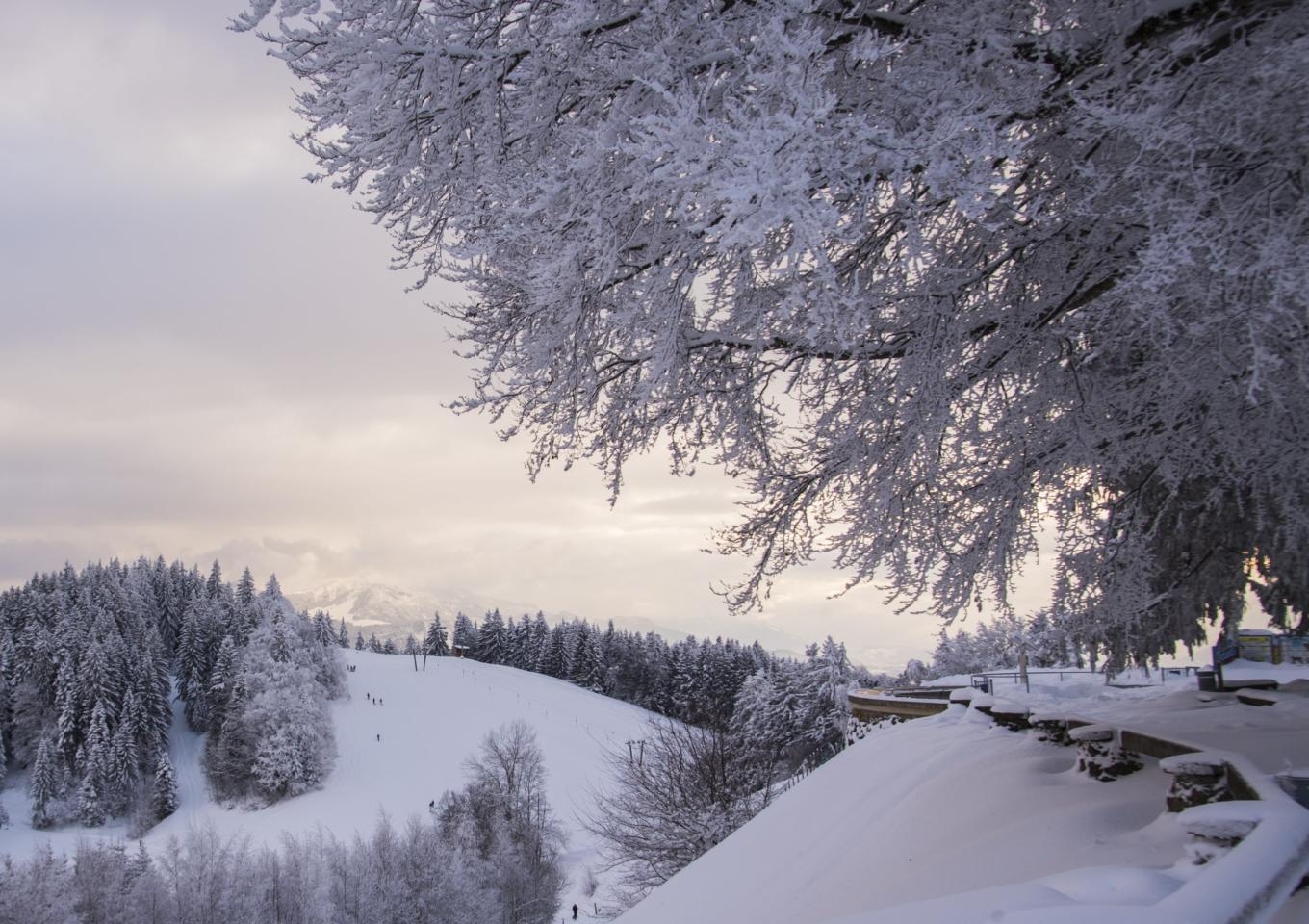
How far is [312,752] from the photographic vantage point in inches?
2108


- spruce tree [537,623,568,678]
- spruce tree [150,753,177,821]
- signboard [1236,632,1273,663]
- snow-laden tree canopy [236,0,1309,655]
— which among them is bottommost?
spruce tree [150,753,177,821]

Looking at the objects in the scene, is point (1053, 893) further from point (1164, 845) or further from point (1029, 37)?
point (1029, 37)

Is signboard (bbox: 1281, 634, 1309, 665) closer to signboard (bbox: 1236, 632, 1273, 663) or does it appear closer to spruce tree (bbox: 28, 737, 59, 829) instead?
signboard (bbox: 1236, 632, 1273, 663)

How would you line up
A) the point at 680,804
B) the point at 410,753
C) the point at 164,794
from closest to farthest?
1. the point at 680,804
2. the point at 164,794
3. the point at 410,753


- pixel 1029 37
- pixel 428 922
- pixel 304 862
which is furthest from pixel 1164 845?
pixel 304 862

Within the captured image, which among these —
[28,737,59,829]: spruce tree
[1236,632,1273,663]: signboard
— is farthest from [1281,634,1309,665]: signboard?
[28,737,59,829]: spruce tree

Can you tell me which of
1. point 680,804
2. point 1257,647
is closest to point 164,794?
point 680,804

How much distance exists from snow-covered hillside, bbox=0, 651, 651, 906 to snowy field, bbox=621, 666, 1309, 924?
3353 cm

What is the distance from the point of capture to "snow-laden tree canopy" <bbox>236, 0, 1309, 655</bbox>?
8.69 ft

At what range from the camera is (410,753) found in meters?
57.1

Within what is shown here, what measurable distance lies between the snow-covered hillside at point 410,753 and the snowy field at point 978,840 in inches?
1320

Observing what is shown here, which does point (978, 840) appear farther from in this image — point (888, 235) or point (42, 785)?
point (42, 785)

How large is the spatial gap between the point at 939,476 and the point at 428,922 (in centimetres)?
3355

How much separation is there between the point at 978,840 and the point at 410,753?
5906 cm
